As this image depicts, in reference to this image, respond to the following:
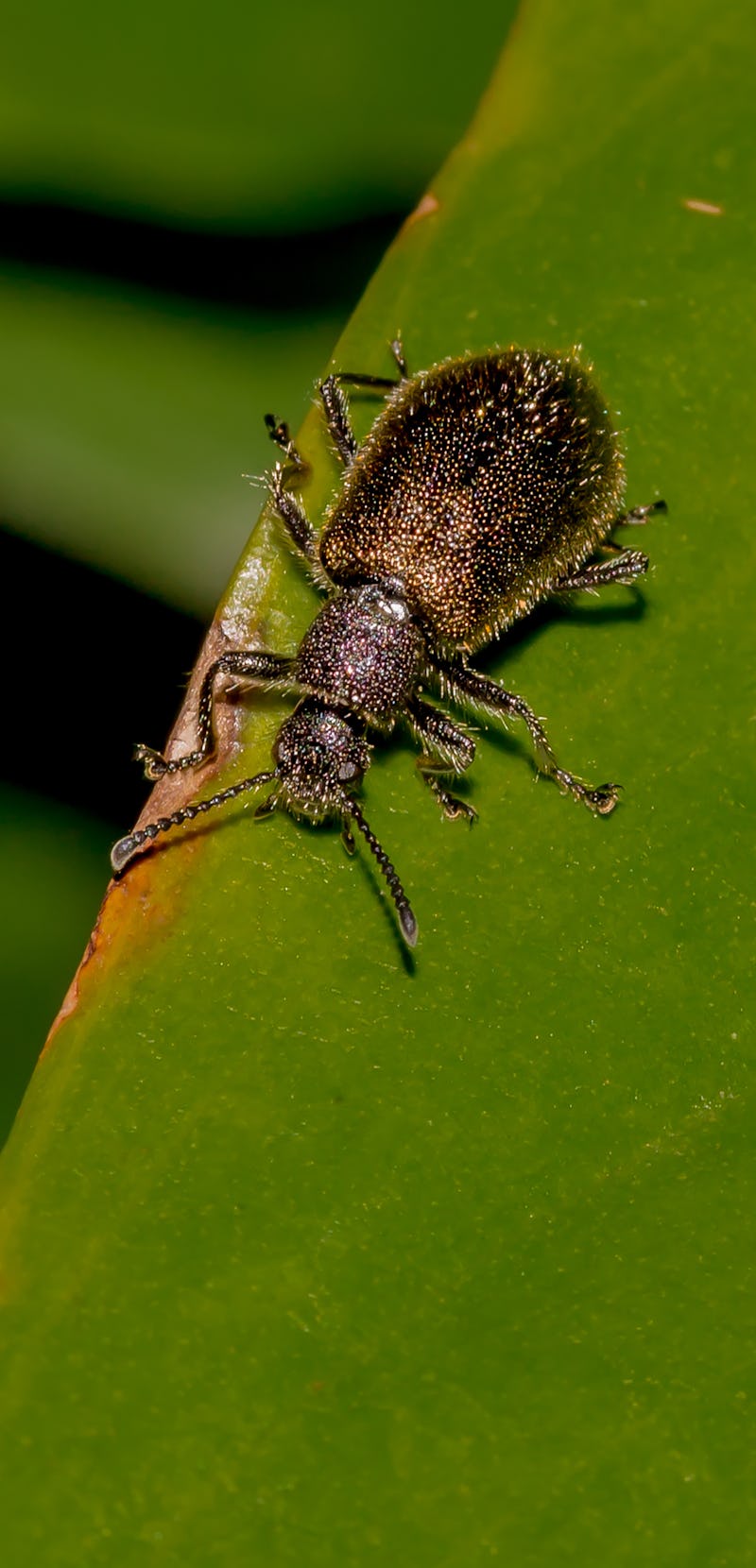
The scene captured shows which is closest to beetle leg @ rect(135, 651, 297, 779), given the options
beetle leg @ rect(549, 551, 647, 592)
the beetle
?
the beetle

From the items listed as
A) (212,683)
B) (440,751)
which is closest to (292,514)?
(212,683)

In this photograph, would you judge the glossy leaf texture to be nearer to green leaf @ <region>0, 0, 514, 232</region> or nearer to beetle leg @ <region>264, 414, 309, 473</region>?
beetle leg @ <region>264, 414, 309, 473</region>

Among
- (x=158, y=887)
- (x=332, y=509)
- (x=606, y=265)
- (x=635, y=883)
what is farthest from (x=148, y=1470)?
(x=606, y=265)

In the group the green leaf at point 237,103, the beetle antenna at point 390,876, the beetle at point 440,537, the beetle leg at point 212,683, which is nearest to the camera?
the beetle antenna at point 390,876

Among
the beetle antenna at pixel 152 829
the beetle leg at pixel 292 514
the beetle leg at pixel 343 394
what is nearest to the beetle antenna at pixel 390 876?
the beetle antenna at pixel 152 829

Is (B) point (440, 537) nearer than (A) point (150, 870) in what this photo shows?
No

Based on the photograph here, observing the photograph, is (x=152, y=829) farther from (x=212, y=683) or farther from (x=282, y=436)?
(x=282, y=436)

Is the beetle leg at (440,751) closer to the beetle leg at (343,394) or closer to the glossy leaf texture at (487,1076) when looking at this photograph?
the glossy leaf texture at (487,1076)
